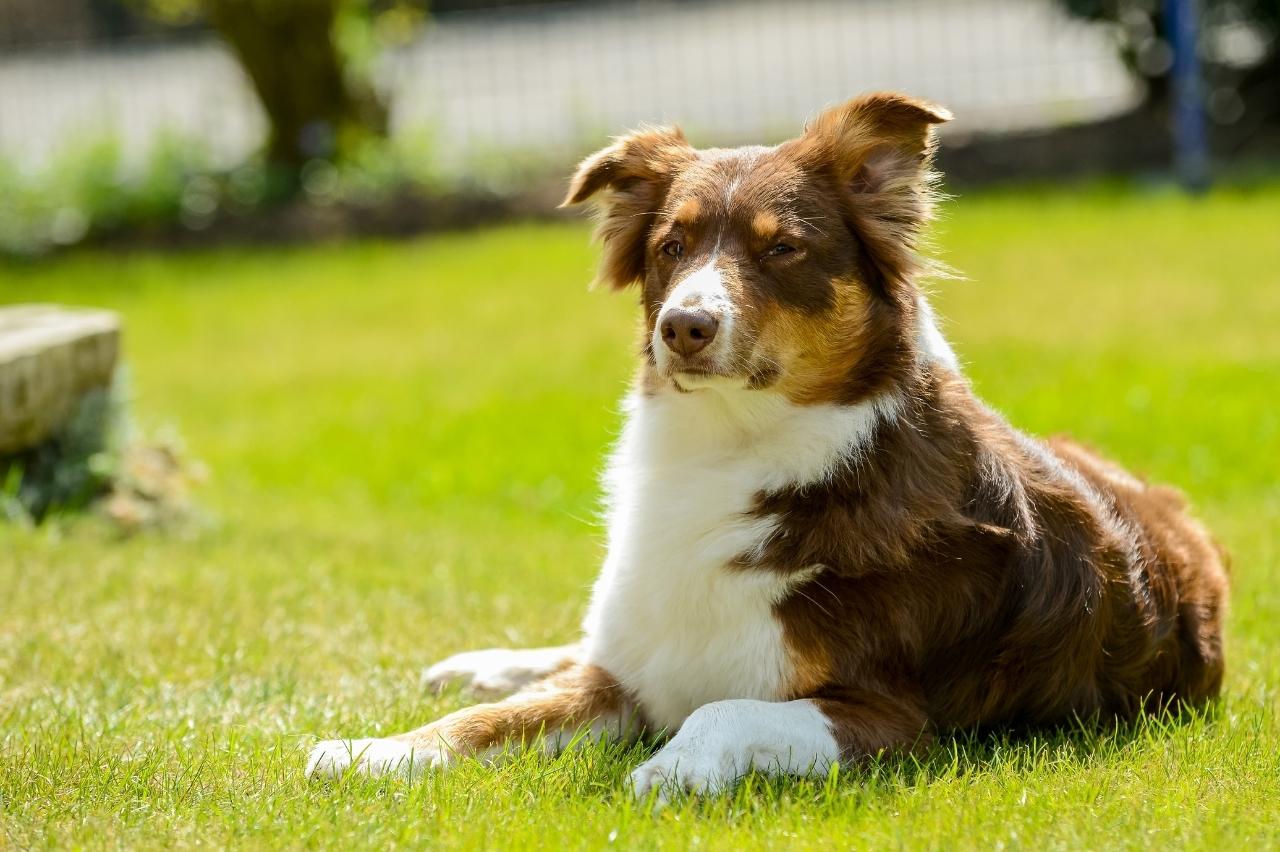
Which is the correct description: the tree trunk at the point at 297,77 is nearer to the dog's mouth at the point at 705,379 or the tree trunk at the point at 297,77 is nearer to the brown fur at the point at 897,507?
the brown fur at the point at 897,507

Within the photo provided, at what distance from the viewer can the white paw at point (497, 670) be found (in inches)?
223

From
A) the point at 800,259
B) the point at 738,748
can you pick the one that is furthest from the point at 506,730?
the point at 800,259

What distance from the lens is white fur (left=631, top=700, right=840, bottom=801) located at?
13.8 ft

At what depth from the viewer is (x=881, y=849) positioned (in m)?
3.89

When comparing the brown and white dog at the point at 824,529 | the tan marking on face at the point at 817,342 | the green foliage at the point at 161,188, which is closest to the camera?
the brown and white dog at the point at 824,529

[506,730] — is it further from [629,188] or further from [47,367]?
[47,367]

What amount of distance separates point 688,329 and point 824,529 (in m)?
0.71

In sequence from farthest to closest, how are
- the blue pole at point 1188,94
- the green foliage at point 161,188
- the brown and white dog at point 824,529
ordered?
the green foliage at point 161,188
the blue pole at point 1188,94
the brown and white dog at point 824,529

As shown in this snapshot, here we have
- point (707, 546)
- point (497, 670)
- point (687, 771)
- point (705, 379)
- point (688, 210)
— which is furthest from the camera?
point (497, 670)

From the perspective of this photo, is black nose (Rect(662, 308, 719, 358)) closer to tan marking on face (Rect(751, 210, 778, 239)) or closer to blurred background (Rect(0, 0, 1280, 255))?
tan marking on face (Rect(751, 210, 778, 239))

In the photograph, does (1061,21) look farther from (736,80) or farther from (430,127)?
(430,127)

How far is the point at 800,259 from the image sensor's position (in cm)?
479

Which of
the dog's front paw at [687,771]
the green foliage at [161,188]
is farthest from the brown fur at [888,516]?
the green foliage at [161,188]

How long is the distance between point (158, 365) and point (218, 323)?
1.13 m
